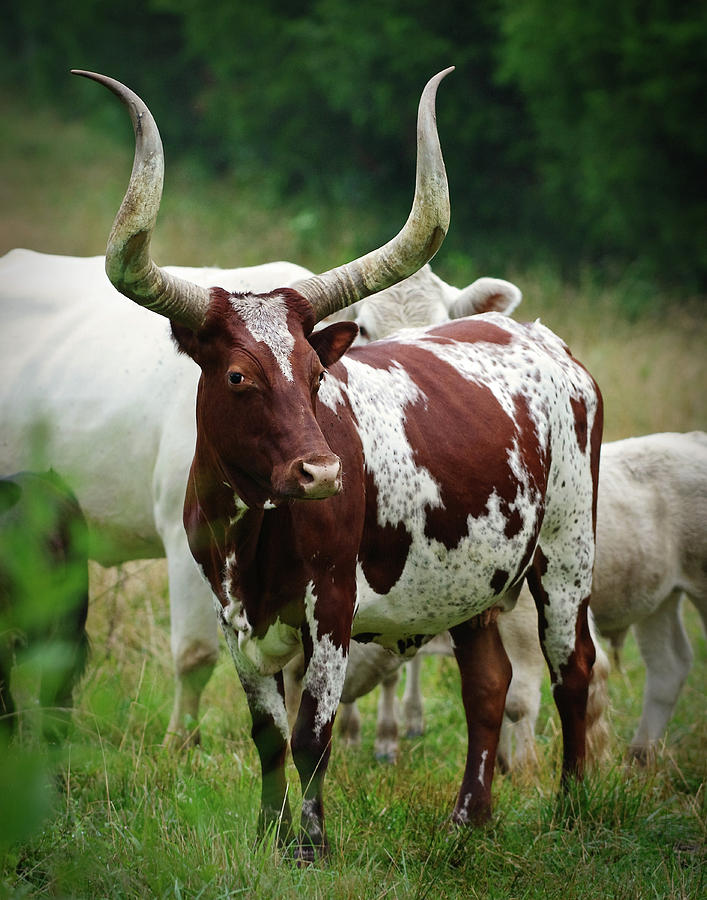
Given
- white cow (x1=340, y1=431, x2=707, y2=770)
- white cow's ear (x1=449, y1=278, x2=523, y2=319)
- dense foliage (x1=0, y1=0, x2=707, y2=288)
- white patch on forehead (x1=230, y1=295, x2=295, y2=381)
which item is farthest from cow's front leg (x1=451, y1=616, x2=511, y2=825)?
dense foliage (x1=0, y1=0, x2=707, y2=288)

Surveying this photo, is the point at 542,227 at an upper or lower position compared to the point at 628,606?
upper

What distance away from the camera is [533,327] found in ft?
15.0

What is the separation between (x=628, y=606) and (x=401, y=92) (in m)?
15.6

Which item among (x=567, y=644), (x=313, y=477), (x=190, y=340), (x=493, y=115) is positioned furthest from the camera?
(x=493, y=115)

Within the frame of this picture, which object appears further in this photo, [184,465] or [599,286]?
[599,286]

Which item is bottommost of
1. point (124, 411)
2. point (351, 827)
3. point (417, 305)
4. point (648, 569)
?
point (351, 827)

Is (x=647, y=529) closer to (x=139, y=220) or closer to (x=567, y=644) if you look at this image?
(x=567, y=644)

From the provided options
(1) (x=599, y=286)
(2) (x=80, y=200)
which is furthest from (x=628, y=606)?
(2) (x=80, y=200)

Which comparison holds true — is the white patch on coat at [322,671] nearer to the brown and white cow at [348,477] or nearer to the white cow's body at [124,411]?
the brown and white cow at [348,477]

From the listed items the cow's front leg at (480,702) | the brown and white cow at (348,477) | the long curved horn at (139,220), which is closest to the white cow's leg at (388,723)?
the cow's front leg at (480,702)

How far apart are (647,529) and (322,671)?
9.58 ft

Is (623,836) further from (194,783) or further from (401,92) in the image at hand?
(401,92)

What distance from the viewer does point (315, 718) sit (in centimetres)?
328

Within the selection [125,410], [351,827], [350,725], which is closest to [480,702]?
[351,827]
